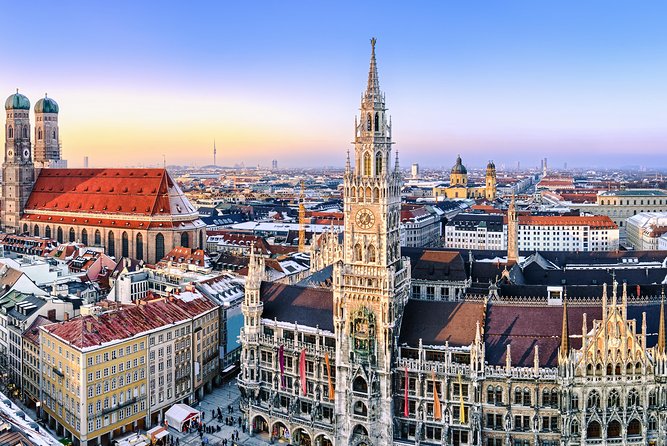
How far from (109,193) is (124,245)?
15376 mm

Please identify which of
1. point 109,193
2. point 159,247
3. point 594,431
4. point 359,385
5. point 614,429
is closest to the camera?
point 594,431

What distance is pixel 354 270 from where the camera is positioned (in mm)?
73312

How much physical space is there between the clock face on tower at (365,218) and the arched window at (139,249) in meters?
98.1

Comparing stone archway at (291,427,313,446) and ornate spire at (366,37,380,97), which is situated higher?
ornate spire at (366,37,380,97)

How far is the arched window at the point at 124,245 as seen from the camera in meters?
163

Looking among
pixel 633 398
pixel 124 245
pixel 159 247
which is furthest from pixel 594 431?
Answer: pixel 124 245

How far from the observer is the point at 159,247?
160 m

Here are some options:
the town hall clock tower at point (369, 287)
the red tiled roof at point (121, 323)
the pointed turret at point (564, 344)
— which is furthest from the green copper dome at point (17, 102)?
the pointed turret at point (564, 344)

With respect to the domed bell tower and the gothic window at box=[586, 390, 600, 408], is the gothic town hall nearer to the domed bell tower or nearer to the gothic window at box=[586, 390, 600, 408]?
the gothic window at box=[586, 390, 600, 408]

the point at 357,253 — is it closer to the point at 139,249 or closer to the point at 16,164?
the point at 139,249

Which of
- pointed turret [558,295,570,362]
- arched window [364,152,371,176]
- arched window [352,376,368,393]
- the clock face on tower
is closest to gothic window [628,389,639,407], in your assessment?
pointed turret [558,295,570,362]

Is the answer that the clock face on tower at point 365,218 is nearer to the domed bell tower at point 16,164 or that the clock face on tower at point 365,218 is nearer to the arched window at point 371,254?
the arched window at point 371,254

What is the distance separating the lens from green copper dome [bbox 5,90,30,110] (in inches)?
7594

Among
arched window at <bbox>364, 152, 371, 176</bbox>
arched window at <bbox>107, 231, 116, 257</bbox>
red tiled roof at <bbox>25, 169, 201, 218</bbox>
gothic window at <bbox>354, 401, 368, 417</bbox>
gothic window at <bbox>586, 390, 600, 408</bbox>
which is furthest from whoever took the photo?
arched window at <bbox>107, 231, 116, 257</bbox>
